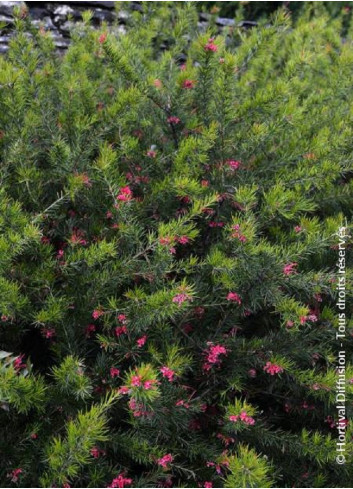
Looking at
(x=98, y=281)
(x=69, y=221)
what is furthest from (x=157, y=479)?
(x=69, y=221)

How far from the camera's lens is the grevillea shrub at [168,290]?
1.27 meters

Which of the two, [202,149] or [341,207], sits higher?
[202,149]

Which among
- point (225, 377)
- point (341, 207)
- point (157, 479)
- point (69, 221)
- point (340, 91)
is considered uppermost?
point (340, 91)

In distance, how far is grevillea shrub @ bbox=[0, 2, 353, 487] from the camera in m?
1.27

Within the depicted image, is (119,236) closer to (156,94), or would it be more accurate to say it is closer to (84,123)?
(84,123)

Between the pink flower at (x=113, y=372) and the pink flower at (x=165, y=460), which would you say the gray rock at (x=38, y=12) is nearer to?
the pink flower at (x=113, y=372)

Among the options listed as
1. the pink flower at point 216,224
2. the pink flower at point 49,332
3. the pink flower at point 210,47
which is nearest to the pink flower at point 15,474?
the pink flower at point 49,332

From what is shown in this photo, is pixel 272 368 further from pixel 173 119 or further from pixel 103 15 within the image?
pixel 103 15

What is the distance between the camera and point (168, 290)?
1.29m

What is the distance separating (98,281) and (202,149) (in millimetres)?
523

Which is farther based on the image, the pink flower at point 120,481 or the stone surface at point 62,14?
the stone surface at point 62,14

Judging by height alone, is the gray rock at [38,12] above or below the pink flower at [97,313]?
above

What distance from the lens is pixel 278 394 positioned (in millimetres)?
1577

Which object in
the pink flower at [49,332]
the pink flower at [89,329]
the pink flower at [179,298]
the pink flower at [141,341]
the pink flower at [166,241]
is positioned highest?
the pink flower at [166,241]
